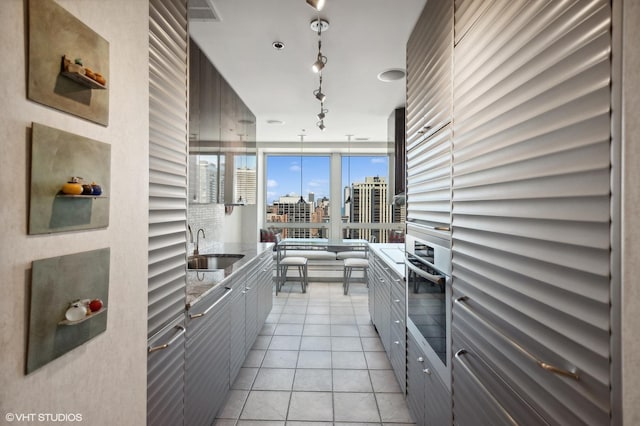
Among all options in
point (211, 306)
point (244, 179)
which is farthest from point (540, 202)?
point (244, 179)

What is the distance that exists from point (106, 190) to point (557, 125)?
127 cm

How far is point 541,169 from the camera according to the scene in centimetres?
81

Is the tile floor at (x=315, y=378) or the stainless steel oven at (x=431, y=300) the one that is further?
the tile floor at (x=315, y=378)

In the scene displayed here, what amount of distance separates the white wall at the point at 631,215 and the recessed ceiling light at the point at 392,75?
7.88 feet

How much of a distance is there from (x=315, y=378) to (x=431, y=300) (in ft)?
4.80

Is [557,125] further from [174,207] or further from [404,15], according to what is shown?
[404,15]

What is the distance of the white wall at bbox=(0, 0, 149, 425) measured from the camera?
670 mm

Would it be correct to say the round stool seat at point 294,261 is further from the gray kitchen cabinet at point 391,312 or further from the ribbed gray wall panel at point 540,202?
the ribbed gray wall panel at point 540,202

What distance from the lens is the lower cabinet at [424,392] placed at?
4.84ft

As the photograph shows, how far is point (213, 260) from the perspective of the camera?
10.1 ft

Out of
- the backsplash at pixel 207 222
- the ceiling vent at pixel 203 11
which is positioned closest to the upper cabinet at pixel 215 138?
the ceiling vent at pixel 203 11

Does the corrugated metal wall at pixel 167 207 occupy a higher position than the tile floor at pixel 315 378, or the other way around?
the corrugated metal wall at pixel 167 207

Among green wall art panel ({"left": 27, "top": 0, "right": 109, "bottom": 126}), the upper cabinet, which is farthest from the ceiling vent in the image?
green wall art panel ({"left": 27, "top": 0, "right": 109, "bottom": 126})

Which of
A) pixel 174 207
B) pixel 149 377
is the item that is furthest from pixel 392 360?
pixel 174 207
